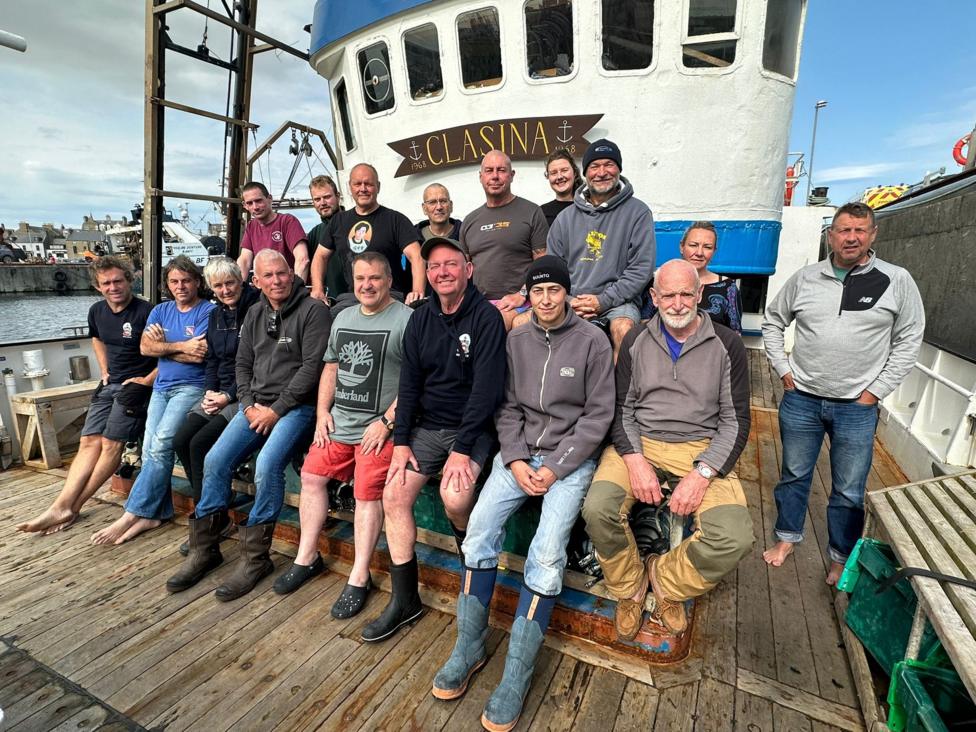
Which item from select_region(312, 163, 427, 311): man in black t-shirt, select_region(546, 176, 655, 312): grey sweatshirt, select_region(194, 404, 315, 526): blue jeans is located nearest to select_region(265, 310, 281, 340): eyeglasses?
select_region(194, 404, 315, 526): blue jeans

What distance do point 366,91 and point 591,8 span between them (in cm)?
296

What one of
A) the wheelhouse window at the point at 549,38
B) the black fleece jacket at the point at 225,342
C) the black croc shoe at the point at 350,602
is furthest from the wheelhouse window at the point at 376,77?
the black croc shoe at the point at 350,602

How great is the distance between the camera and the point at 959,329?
4727mm

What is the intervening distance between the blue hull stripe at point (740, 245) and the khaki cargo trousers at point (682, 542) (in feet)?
12.2

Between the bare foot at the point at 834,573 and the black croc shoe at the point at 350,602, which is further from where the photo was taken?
the bare foot at the point at 834,573

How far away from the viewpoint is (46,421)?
4.95 m

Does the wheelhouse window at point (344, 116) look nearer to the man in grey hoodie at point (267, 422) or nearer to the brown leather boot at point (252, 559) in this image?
the man in grey hoodie at point (267, 422)

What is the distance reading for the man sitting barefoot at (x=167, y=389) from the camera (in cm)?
350

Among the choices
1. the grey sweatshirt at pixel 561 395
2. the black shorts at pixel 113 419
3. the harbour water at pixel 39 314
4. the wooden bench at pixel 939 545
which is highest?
the grey sweatshirt at pixel 561 395

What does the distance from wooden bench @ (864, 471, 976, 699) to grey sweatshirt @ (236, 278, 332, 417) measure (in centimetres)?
300

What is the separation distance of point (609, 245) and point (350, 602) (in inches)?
96.1

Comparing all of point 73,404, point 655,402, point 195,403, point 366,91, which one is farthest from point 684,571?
point 366,91

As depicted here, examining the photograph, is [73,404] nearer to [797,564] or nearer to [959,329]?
[797,564]

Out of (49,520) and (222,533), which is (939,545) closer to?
(222,533)
